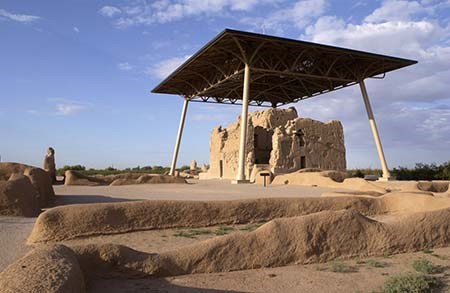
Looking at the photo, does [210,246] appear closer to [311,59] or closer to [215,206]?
[215,206]

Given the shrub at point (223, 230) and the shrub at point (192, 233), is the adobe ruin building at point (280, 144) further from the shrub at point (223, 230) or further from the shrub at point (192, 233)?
the shrub at point (192, 233)

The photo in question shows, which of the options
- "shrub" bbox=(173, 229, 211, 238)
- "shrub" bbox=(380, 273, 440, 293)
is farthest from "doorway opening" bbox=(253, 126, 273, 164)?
"shrub" bbox=(380, 273, 440, 293)

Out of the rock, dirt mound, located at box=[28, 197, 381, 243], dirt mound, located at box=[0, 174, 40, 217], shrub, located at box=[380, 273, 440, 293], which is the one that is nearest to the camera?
shrub, located at box=[380, 273, 440, 293]

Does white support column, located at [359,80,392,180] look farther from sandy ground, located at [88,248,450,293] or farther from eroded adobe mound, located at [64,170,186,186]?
sandy ground, located at [88,248,450,293]

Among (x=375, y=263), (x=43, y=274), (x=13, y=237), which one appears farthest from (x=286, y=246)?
(x=13, y=237)

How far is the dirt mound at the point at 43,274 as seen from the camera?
359 centimetres

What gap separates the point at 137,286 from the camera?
17.7 feet

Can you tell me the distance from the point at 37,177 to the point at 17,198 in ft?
9.58

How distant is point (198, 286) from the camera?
18.2ft

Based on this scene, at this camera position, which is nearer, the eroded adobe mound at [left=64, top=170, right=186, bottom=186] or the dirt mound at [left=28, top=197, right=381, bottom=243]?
the dirt mound at [left=28, top=197, right=381, bottom=243]

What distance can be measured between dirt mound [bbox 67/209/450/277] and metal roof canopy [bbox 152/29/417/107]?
60.0 feet

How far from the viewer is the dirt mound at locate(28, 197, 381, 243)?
8.77m

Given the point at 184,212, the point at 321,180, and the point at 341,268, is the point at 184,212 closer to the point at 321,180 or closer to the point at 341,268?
the point at 341,268

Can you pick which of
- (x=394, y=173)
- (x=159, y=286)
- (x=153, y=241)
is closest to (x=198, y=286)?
(x=159, y=286)
